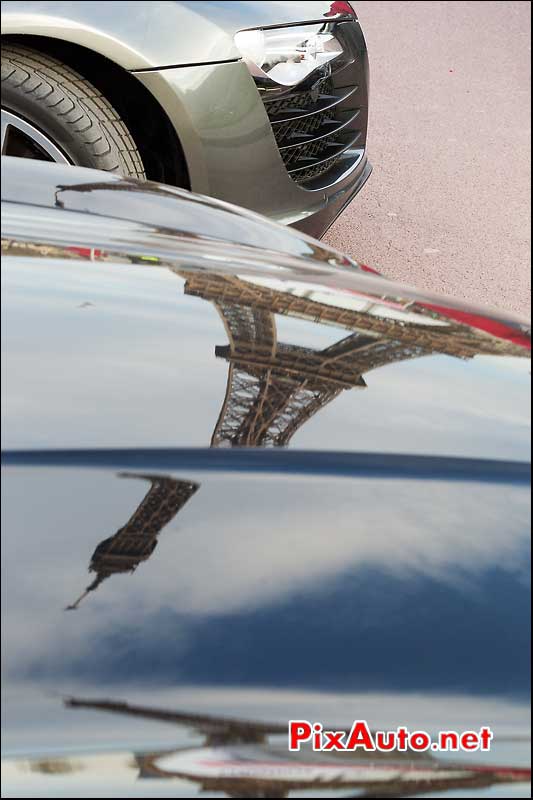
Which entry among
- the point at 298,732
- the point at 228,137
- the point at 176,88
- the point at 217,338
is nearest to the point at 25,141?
the point at 176,88

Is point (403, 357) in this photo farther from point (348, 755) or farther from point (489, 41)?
point (489, 41)

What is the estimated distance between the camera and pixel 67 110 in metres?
2.72

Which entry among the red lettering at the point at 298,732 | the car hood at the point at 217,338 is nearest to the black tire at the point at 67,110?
the car hood at the point at 217,338

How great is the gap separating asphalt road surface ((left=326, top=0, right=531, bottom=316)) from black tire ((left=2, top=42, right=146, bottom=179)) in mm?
1639

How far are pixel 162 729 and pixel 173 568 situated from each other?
172 mm

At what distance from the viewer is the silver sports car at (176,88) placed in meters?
2.63

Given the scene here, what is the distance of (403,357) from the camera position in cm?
146

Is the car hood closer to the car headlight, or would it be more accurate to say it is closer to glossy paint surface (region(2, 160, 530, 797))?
glossy paint surface (region(2, 160, 530, 797))

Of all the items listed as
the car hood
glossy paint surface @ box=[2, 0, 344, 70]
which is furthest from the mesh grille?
the car hood

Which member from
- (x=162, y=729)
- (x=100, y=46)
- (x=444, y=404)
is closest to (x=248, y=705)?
(x=162, y=729)

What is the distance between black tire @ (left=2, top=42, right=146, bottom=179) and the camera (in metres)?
2.67

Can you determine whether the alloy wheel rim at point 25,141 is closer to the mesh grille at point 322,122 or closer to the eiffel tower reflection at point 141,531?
the mesh grille at point 322,122

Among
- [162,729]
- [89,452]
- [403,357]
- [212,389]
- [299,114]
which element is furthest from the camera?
[299,114]

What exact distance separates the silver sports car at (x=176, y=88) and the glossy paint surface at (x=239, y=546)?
4.49 feet
